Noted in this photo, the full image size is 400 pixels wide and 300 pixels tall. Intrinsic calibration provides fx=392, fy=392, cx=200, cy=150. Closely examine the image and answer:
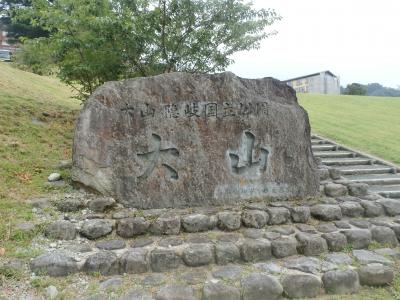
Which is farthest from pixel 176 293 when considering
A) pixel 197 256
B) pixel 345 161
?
pixel 345 161

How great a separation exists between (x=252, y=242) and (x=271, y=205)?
92cm

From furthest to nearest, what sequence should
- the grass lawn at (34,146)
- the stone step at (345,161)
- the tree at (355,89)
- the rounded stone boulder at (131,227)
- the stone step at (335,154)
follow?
1. the tree at (355,89)
2. the stone step at (335,154)
3. the stone step at (345,161)
4. the rounded stone boulder at (131,227)
5. the grass lawn at (34,146)

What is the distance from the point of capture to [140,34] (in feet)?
22.8

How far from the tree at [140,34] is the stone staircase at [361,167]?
3133 mm

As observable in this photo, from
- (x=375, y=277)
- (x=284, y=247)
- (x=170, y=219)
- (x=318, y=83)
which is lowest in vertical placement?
(x=375, y=277)

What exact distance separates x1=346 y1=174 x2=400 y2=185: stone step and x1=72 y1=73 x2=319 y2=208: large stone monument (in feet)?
8.41

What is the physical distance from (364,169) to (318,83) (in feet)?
81.2

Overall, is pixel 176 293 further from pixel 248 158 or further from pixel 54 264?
pixel 248 158

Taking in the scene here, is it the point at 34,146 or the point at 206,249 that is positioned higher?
the point at 34,146

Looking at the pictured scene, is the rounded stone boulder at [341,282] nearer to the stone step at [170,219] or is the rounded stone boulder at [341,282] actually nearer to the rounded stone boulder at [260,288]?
the rounded stone boulder at [260,288]

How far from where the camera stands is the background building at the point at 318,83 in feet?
103

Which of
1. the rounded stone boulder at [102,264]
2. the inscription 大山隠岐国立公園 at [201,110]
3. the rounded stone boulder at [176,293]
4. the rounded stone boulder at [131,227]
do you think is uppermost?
the inscription 大山隠岐国立公園 at [201,110]

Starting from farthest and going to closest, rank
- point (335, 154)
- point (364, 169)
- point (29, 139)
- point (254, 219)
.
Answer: point (335, 154), point (364, 169), point (29, 139), point (254, 219)

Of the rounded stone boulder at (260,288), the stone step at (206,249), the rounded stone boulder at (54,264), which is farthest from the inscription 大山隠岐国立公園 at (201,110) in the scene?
the rounded stone boulder at (260,288)
